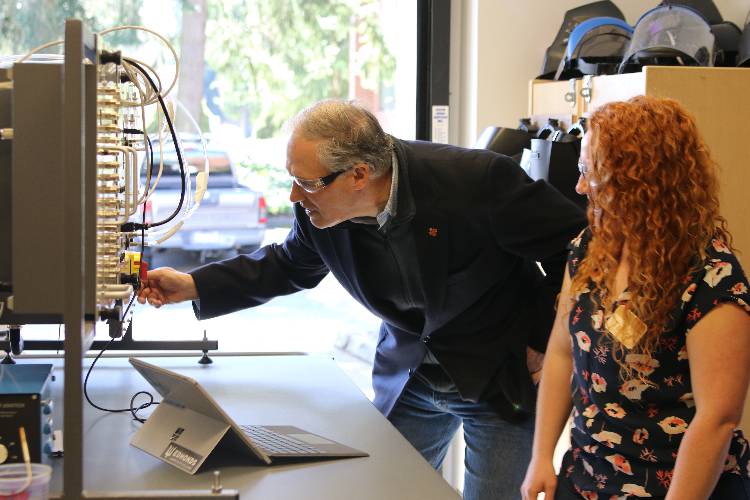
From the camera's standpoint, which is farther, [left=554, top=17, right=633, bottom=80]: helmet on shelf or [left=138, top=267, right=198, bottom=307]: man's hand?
[left=554, top=17, right=633, bottom=80]: helmet on shelf

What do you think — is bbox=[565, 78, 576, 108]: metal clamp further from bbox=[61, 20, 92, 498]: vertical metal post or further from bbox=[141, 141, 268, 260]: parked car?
bbox=[61, 20, 92, 498]: vertical metal post

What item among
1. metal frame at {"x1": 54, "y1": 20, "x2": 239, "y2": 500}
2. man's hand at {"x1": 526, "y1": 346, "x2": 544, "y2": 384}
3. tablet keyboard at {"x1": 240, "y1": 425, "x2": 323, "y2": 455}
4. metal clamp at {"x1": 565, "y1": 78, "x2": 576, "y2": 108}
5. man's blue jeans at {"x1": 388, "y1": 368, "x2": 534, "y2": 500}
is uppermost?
metal clamp at {"x1": 565, "y1": 78, "x2": 576, "y2": 108}

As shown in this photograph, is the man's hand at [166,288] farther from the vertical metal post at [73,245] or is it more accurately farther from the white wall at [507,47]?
the white wall at [507,47]

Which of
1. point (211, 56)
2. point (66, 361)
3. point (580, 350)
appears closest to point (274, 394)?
Result: point (580, 350)

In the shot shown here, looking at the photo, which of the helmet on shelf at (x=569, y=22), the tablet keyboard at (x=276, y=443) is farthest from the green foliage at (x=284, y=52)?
the tablet keyboard at (x=276, y=443)

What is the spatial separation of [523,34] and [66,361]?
2.33m

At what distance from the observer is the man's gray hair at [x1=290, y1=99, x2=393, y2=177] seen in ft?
6.34

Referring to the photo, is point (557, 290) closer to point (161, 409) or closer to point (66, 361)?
point (161, 409)

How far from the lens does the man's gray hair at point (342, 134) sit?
1933mm

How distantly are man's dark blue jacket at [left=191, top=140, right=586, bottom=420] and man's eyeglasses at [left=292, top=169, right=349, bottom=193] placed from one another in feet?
A: 0.50

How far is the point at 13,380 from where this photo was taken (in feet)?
5.12

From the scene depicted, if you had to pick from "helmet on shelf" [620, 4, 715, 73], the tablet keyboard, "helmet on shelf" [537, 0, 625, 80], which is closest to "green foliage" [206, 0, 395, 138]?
"helmet on shelf" [537, 0, 625, 80]

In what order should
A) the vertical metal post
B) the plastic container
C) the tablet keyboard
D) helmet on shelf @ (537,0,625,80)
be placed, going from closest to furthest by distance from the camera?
the vertical metal post
the plastic container
the tablet keyboard
helmet on shelf @ (537,0,625,80)

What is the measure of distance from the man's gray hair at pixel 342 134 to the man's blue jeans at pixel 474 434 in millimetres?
542
